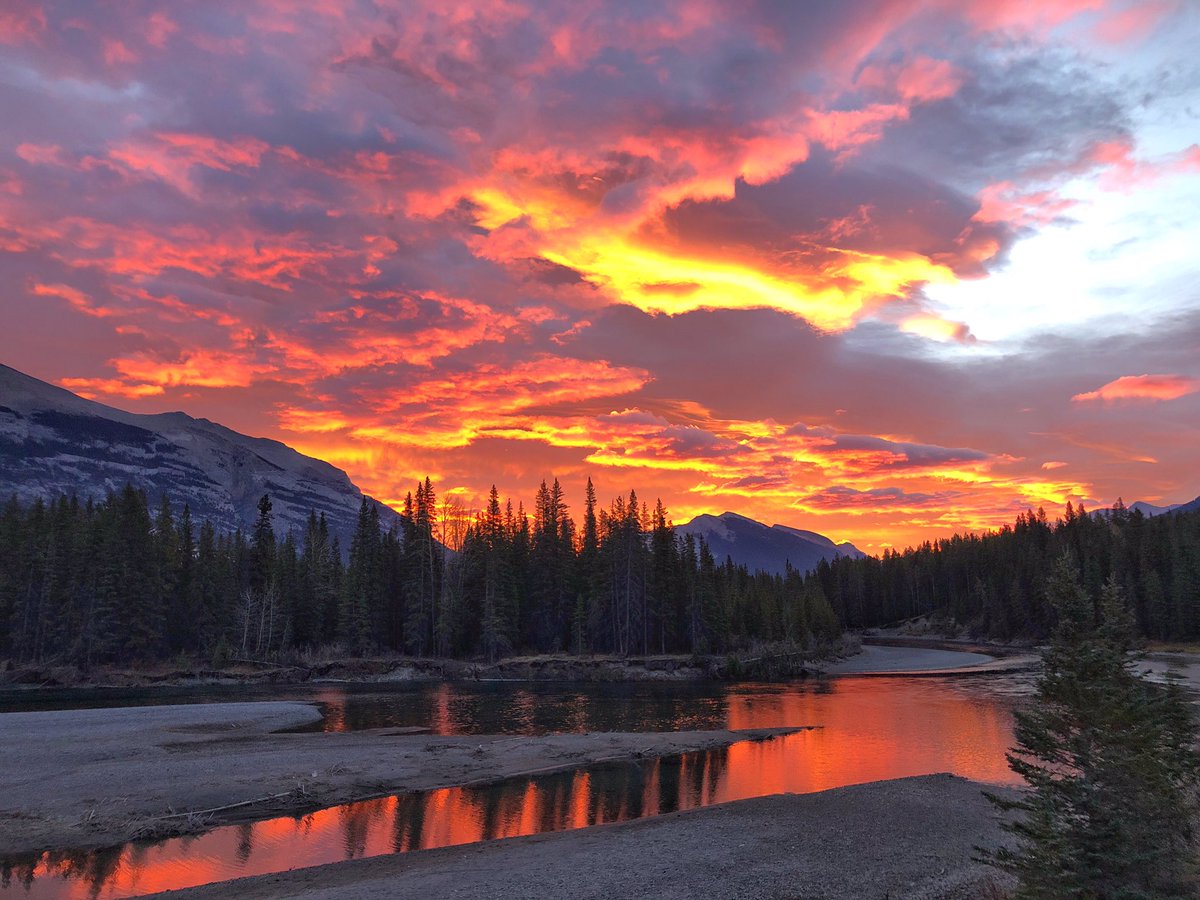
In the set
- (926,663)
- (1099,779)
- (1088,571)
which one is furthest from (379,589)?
(1088,571)

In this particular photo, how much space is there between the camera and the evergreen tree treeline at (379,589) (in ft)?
290

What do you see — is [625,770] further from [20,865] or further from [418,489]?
[418,489]

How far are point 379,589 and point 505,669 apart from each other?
993 inches

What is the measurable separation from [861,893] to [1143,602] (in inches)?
5361

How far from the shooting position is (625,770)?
123ft

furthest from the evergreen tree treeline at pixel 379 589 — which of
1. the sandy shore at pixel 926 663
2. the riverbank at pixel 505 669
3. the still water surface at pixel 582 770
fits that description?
the still water surface at pixel 582 770

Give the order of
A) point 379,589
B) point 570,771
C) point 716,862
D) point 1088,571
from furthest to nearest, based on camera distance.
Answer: point 1088,571 < point 379,589 < point 570,771 < point 716,862

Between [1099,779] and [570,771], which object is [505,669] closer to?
[570,771]

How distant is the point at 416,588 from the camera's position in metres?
109

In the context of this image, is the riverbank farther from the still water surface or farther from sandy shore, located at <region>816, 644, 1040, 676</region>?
the still water surface

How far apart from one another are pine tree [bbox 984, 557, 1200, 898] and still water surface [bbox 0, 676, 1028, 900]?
1925cm

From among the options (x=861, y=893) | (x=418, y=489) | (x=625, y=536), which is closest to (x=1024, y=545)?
(x=625, y=536)

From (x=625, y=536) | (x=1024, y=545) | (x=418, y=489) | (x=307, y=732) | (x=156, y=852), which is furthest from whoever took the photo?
(x=1024, y=545)

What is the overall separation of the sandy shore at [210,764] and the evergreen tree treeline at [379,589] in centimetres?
4195
